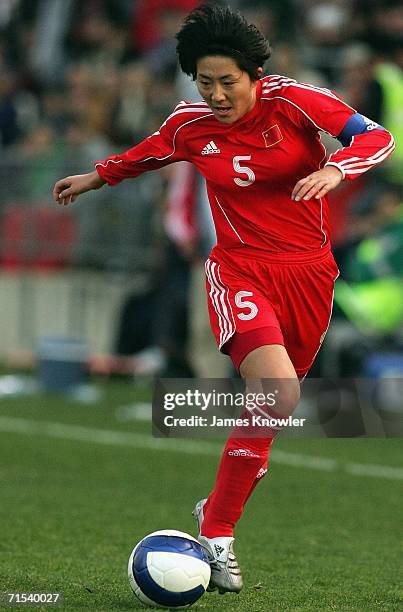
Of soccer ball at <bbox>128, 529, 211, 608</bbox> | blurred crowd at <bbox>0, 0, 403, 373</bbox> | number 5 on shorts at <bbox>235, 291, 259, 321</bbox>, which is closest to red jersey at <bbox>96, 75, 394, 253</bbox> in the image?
number 5 on shorts at <bbox>235, 291, 259, 321</bbox>

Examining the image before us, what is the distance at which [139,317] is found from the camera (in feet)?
46.4

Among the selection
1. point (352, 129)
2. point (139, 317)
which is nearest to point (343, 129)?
point (352, 129)

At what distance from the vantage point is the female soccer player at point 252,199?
18.5ft

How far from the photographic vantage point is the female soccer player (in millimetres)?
5648

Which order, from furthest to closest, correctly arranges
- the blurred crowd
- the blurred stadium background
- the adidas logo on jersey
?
the blurred crowd → the blurred stadium background → the adidas logo on jersey

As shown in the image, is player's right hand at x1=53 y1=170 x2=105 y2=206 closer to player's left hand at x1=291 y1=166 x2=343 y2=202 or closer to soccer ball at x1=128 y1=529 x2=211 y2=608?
player's left hand at x1=291 y1=166 x2=343 y2=202

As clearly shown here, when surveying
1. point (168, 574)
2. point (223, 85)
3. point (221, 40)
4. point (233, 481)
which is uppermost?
point (221, 40)

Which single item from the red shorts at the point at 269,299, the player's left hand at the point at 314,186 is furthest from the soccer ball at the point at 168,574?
the player's left hand at the point at 314,186

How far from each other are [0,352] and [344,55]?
4.74 m

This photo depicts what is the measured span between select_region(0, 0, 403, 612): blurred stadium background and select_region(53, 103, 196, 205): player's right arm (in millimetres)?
1603

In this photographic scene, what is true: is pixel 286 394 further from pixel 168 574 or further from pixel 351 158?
pixel 351 158

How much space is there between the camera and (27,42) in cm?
1955

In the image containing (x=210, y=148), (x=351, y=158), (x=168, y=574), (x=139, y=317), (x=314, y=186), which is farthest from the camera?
(x=139, y=317)

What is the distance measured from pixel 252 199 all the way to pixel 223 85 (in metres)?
0.50
